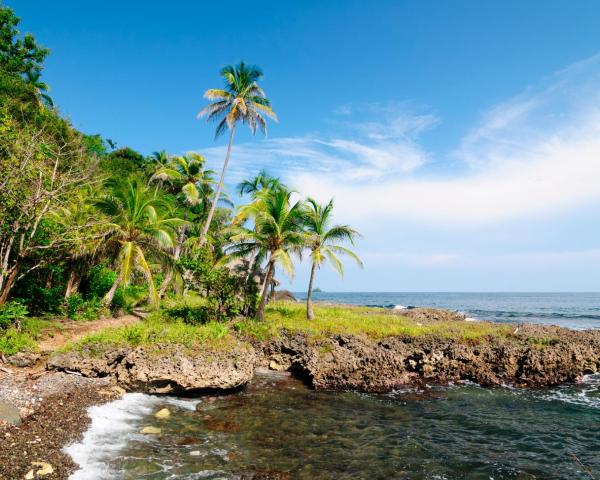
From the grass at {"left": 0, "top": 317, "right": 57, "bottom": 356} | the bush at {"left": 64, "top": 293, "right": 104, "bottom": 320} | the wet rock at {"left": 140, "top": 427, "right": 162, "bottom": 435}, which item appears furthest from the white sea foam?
the bush at {"left": 64, "top": 293, "right": 104, "bottom": 320}

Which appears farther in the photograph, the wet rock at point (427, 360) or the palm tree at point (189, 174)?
the palm tree at point (189, 174)

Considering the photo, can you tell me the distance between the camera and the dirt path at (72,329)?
14336 mm

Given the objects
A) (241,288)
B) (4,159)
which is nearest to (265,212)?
(241,288)

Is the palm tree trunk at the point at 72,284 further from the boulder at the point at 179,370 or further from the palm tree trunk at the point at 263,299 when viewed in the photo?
the palm tree trunk at the point at 263,299

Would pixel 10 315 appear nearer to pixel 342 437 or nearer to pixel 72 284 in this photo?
pixel 72 284

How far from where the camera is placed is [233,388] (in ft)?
45.9

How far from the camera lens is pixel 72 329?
16484 mm

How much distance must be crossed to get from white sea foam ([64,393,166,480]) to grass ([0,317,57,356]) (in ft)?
14.7

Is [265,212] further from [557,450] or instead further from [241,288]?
[557,450]

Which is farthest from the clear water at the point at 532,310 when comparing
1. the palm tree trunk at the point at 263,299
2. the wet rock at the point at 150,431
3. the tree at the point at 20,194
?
the tree at the point at 20,194

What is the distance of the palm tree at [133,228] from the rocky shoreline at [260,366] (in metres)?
7.41

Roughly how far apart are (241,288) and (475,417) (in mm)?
13236

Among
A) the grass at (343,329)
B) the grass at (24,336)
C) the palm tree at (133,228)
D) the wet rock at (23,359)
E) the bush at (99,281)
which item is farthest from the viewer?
the bush at (99,281)

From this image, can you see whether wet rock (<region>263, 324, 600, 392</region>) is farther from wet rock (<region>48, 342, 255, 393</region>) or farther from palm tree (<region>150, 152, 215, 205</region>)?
palm tree (<region>150, 152, 215, 205</region>)
